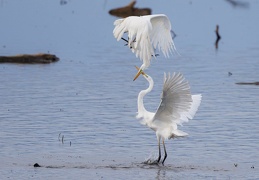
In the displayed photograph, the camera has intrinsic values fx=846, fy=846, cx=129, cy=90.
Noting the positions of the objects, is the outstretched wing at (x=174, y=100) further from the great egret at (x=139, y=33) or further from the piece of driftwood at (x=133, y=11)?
the piece of driftwood at (x=133, y=11)

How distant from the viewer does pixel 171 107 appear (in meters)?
12.3

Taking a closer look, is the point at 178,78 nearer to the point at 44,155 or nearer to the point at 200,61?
the point at 44,155

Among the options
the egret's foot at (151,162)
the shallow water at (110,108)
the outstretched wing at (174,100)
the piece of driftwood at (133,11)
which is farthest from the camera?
the piece of driftwood at (133,11)

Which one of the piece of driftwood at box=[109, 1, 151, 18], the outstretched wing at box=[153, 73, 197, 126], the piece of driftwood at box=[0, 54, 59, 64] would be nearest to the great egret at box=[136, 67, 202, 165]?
the outstretched wing at box=[153, 73, 197, 126]

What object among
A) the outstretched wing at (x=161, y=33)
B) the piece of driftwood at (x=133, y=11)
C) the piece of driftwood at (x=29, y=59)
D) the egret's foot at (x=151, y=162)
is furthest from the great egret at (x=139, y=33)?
the piece of driftwood at (x=133, y=11)

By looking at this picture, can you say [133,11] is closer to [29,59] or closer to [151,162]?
[29,59]

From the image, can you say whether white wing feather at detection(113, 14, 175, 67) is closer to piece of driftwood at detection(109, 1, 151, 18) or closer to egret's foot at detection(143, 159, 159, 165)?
egret's foot at detection(143, 159, 159, 165)

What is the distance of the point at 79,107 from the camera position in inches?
675

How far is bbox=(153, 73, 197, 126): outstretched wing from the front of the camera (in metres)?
11.7

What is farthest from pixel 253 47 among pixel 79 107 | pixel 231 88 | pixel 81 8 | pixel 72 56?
pixel 81 8

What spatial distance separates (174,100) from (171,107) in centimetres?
24

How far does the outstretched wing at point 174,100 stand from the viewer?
1169cm

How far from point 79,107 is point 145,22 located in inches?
214

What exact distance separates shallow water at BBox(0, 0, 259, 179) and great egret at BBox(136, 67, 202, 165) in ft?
1.53
